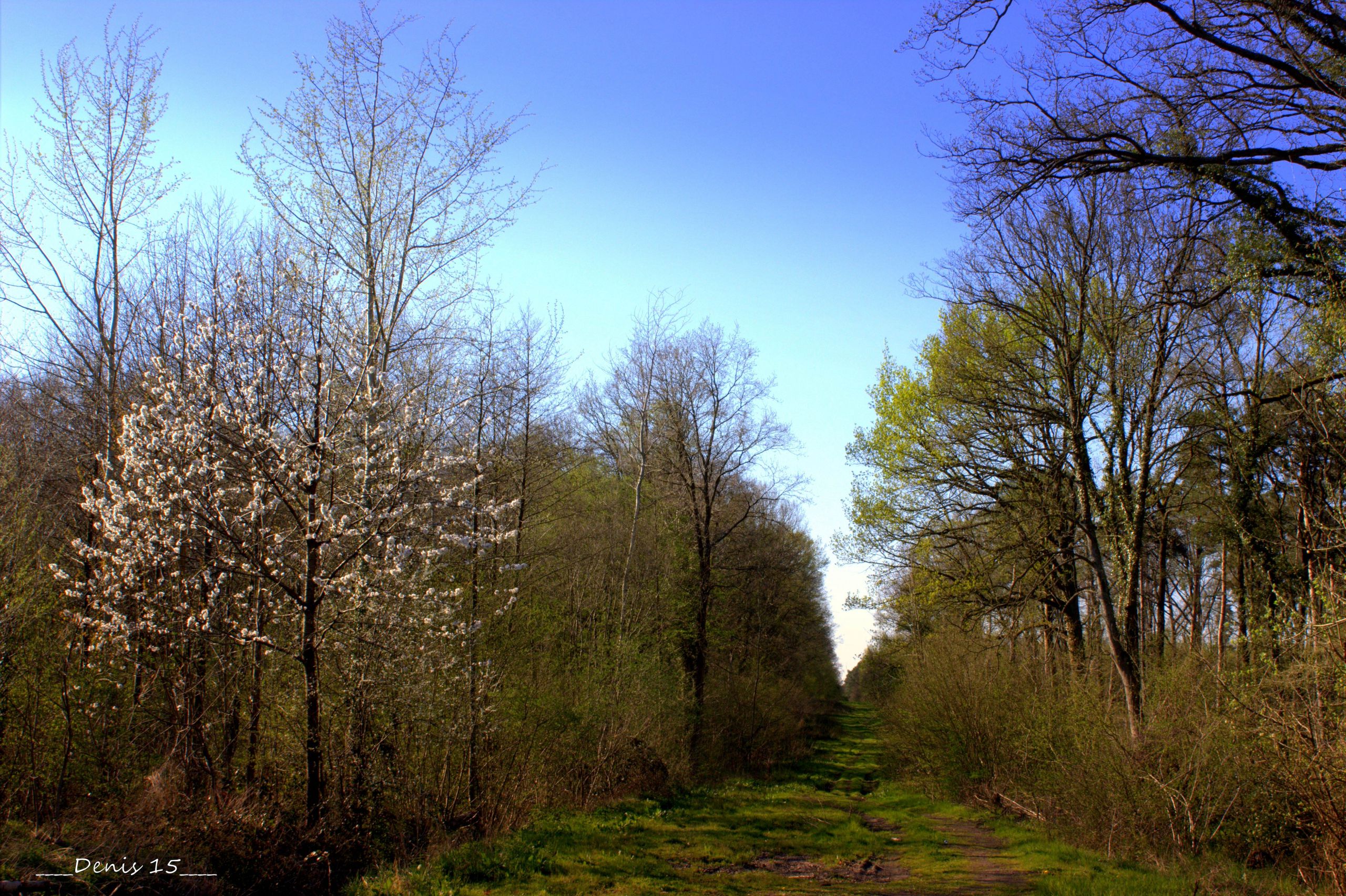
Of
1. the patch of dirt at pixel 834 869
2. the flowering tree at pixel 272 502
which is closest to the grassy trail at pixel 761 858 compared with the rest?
the patch of dirt at pixel 834 869

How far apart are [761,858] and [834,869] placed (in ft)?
3.73

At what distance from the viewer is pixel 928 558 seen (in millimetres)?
18969

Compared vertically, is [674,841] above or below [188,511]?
below

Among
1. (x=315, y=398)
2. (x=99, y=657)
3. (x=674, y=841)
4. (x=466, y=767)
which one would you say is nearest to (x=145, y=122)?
(x=315, y=398)

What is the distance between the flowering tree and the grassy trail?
2405 millimetres

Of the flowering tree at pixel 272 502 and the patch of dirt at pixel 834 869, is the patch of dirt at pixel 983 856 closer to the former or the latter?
the patch of dirt at pixel 834 869

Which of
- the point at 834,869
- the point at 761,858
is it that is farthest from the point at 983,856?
the point at 761,858

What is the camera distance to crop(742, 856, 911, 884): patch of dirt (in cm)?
1010

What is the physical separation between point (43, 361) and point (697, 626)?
1677 cm

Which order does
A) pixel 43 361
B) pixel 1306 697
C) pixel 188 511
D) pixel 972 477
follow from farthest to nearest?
pixel 972 477 < pixel 43 361 < pixel 1306 697 < pixel 188 511

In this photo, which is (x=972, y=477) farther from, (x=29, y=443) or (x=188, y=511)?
(x=29, y=443)

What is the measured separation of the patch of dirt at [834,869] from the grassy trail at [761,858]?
36 millimetres

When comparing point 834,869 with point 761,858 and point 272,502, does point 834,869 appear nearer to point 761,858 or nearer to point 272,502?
point 761,858

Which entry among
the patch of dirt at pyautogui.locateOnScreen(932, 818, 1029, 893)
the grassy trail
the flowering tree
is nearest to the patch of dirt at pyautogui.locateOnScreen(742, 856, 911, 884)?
the grassy trail
